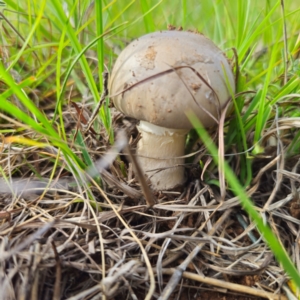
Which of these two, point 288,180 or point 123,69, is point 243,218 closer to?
point 288,180

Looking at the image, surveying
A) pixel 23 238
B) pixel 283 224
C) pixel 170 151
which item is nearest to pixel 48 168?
pixel 23 238

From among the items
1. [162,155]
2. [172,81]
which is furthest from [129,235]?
[172,81]

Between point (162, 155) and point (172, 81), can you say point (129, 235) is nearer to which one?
point (162, 155)

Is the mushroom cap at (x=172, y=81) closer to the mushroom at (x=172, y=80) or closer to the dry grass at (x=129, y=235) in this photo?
the mushroom at (x=172, y=80)

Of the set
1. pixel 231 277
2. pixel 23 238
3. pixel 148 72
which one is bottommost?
pixel 231 277

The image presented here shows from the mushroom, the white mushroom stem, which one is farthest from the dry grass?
the mushroom

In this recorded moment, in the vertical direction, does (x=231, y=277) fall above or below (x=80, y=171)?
below
